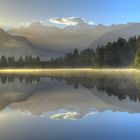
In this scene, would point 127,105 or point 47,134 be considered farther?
point 127,105

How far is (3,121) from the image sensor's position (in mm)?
19172

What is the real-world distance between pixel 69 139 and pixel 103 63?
16616 centimetres

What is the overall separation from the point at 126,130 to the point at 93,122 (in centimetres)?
254

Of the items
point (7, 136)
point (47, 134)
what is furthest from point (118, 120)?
point (7, 136)

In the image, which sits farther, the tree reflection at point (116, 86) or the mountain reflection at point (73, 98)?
the tree reflection at point (116, 86)

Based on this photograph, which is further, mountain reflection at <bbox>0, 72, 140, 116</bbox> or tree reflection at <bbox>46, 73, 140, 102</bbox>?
tree reflection at <bbox>46, 73, 140, 102</bbox>

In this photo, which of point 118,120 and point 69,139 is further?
point 118,120

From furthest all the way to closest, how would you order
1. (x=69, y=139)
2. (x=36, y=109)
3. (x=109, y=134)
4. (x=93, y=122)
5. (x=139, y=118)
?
1. (x=36, y=109)
2. (x=139, y=118)
3. (x=93, y=122)
4. (x=109, y=134)
5. (x=69, y=139)

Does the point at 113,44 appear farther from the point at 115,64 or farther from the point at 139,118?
the point at 139,118

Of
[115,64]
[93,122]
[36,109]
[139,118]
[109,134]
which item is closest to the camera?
[109,134]

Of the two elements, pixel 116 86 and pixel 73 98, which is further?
pixel 116 86

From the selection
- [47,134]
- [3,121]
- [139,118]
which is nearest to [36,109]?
[3,121]

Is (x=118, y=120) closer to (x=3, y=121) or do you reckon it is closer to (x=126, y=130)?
(x=126, y=130)

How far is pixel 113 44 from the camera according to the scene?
178 metres
